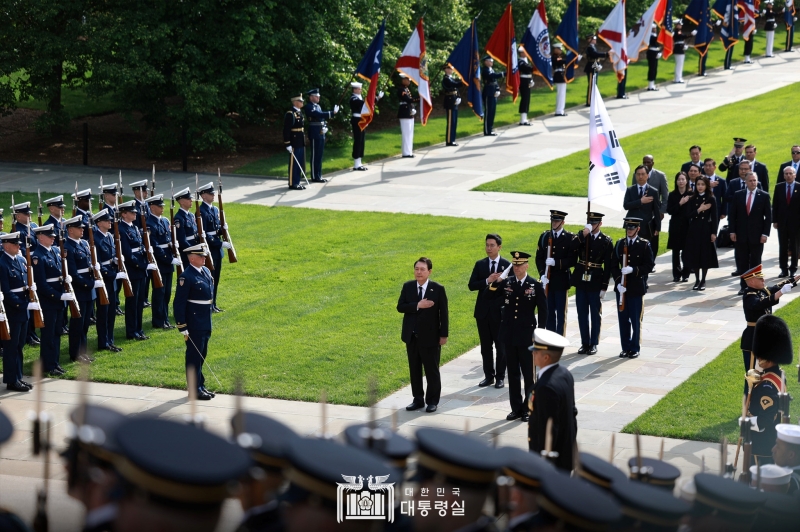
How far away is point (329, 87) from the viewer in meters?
26.8

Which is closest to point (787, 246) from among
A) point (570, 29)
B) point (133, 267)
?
point (133, 267)

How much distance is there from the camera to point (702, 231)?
16859mm

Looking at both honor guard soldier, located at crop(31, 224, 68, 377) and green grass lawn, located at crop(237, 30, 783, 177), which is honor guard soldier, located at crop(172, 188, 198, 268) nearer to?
honor guard soldier, located at crop(31, 224, 68, 377)

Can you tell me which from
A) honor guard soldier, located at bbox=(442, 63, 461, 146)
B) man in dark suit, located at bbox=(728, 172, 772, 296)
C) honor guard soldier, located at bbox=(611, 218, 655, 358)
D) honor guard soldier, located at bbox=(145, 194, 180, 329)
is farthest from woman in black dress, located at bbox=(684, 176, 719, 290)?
honor guard soldier, located at bbox=(442, 63, 461, 146)

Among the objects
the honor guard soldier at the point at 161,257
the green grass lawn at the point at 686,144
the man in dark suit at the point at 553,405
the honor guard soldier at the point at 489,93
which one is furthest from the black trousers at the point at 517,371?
the honor guard soldier at the point at 489,93

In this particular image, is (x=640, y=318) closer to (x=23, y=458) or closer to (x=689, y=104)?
(x=23, y=458)

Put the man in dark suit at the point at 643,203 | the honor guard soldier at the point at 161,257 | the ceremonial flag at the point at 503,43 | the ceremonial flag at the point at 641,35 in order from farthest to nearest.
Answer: the ceremonial flag at the point at 641,35, the ceremonial flag at the point at 503,43, the man in dark suit at the point at 643,203, the honor guard soldier at the point at 161,257

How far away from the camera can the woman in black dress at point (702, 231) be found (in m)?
16.8

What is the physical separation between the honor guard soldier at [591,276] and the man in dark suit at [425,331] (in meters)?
2.69

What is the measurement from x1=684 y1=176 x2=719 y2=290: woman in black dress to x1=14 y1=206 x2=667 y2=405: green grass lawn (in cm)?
254

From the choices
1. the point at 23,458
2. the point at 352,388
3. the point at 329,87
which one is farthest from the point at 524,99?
the point at 23,458

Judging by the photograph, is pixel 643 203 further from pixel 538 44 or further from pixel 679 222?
pixel 538 44

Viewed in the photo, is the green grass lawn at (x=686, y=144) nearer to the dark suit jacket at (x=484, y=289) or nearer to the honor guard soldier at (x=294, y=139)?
the honor guard soldier at (x=294, y=139)

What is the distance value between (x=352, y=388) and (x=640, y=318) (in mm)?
3944
